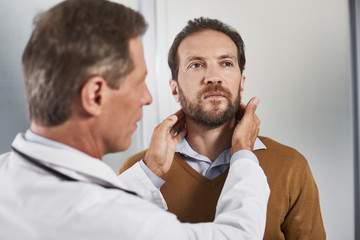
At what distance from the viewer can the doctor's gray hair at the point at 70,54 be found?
2.38 ft

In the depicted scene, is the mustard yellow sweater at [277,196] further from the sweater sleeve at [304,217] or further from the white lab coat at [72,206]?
the white lab coat at [72,206]

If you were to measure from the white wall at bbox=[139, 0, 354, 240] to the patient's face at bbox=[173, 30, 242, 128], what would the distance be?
314mm

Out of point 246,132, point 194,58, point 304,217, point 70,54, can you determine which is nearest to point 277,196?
point 304,217

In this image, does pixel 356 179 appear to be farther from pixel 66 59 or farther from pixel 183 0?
pixel 66 59

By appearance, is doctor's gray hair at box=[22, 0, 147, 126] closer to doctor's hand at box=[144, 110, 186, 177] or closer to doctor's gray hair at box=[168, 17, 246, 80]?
doctor's hand at box=[144, 110, 186, 177]

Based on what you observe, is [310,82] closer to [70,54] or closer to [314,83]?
[314,83]

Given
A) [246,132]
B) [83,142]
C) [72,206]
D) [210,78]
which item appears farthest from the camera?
[210,78]

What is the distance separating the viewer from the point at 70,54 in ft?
2.37

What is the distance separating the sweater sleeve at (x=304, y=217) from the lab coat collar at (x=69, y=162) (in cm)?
72

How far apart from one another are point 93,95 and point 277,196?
2.50 ft

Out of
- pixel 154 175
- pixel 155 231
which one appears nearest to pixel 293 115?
pixel 154 175

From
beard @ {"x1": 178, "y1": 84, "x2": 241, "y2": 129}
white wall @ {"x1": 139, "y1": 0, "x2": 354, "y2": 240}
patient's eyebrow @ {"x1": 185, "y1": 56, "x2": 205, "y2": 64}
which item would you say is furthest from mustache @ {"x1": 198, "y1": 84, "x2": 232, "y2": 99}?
white wall @ {"x1": 139, "y1": 0, "x2": 354, "y2": 240}

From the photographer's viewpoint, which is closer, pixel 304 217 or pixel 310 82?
pixel 304 217

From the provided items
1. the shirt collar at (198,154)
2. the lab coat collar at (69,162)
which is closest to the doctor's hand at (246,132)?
the shirt collar at (198,154)
